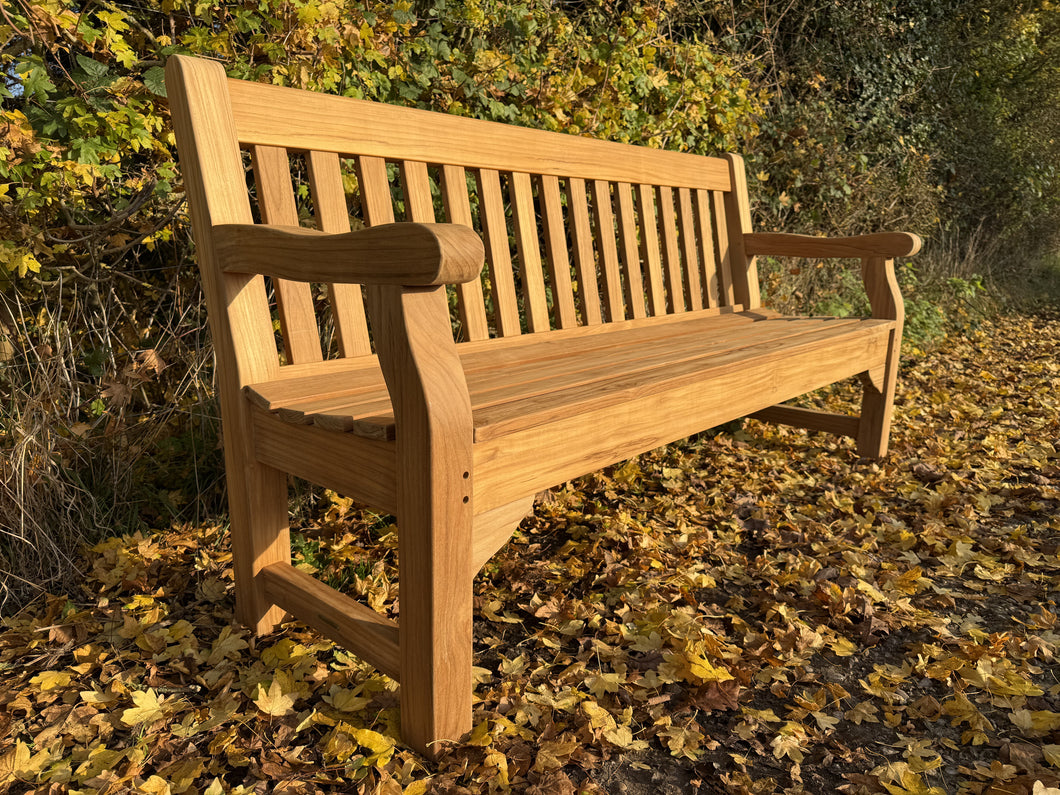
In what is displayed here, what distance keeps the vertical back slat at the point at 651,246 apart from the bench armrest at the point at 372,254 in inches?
62.7

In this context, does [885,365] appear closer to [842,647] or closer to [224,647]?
[842,647]

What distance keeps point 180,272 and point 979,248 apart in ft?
29.2

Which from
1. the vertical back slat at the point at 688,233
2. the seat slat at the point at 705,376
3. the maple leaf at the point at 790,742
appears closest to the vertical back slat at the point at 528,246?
the seat slat at the point at 705,376

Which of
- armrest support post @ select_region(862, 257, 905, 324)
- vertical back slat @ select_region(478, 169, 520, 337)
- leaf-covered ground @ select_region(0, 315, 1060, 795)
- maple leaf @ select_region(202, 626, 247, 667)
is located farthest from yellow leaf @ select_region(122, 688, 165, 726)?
armrest support post @ select_region(862, 257, 905, 324)

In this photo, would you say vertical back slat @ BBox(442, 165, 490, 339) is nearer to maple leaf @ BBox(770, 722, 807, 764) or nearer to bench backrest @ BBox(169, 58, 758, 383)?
bench backrest @ BBox(169, 58, 758, 383)

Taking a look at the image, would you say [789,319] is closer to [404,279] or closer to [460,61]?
[460,61]

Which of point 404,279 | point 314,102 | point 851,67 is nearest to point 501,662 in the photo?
point 404,279

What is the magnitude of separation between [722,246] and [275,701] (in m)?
2.44

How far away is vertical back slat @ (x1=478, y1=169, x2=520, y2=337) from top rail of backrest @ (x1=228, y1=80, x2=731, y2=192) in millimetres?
54

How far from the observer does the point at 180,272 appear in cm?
246

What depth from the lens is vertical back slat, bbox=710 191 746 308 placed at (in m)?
3.10

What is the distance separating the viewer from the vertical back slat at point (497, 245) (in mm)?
2162

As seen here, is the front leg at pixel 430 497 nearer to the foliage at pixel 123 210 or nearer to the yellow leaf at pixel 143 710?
the yellow leaf at pixel 143 710

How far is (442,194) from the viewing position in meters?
2.06
